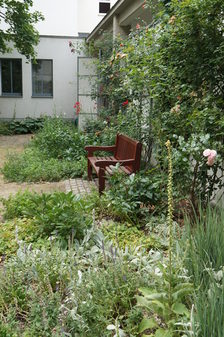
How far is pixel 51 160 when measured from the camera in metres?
8.75

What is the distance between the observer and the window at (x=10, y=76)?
1762 cm

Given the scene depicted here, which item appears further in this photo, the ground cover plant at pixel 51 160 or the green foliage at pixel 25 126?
the green foliage at pixel 25 126

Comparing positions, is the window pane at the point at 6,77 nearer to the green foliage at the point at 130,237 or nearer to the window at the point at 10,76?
the window at the point at 10,76

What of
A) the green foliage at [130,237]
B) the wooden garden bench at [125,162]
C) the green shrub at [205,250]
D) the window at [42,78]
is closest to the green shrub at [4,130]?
the window at [42,78]

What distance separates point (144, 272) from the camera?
10.1 feet

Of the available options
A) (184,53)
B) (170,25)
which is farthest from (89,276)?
(170,25)

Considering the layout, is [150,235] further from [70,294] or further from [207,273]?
[207,273]

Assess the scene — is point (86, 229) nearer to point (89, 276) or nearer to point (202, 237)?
point (89, 276)

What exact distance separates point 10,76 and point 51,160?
1034 centimetres

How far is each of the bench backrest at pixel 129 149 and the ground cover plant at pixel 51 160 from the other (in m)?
1.06

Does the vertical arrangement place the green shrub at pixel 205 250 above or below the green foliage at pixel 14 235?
above

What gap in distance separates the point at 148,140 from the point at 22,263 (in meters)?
4.78

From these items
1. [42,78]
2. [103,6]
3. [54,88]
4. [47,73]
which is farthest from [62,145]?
[103,6]

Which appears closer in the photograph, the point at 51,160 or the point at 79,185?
the point at 79,185
